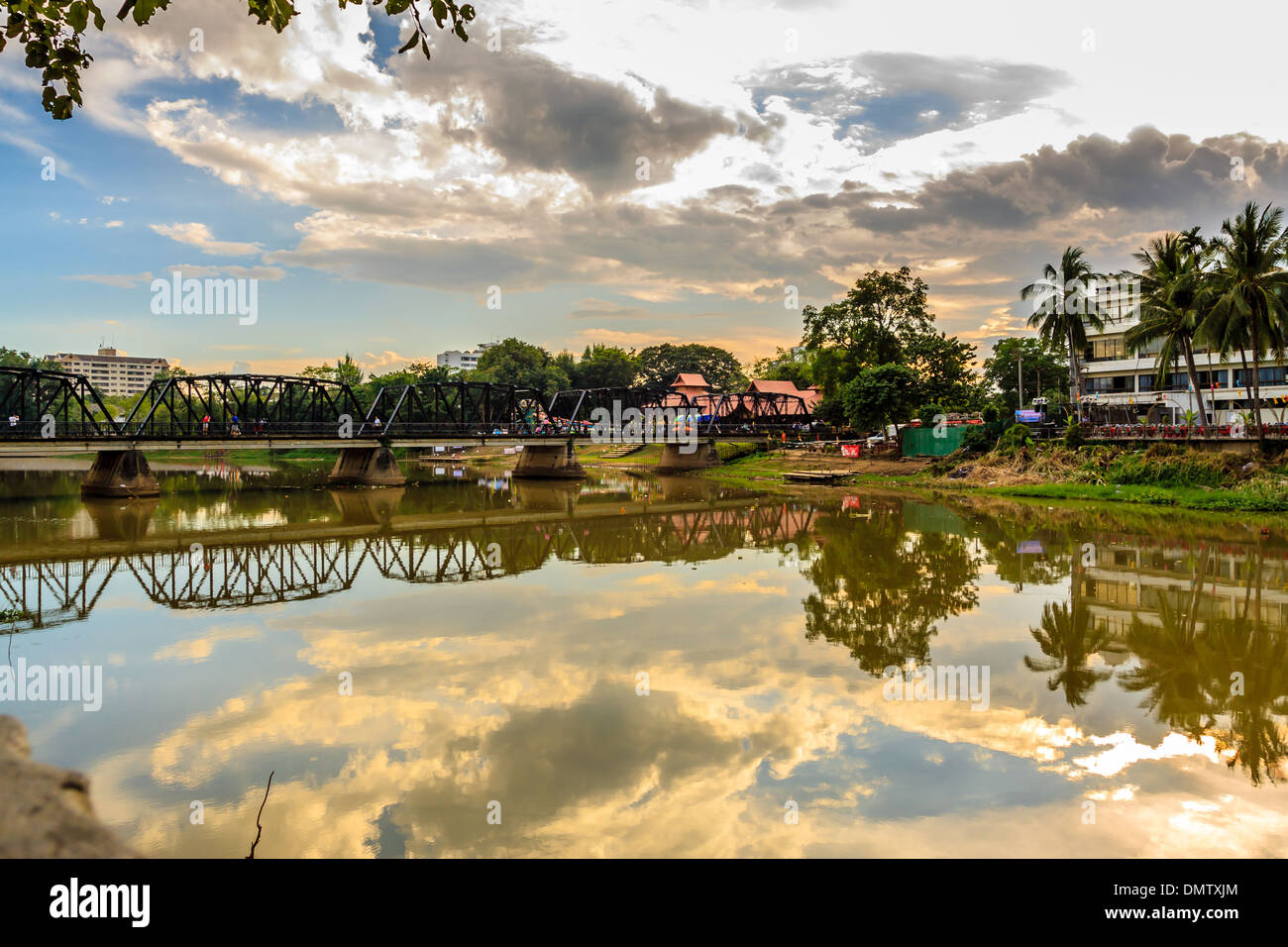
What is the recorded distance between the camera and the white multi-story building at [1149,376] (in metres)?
50.7

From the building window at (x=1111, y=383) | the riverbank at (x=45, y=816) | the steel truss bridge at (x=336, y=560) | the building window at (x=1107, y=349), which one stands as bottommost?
the steel truss bridge at (x=336, y=560)

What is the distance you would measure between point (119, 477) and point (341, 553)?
2728cm

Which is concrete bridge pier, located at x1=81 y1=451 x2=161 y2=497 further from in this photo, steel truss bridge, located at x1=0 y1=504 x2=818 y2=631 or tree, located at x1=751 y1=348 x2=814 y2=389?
tree, located at x1=751 y1=348 x2=814 y2=389

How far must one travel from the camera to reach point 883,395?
59.9m

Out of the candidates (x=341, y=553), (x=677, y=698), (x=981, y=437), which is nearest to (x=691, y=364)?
(x=981, y=437)

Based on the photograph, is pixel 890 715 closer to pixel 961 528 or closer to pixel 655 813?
pixel 655 813

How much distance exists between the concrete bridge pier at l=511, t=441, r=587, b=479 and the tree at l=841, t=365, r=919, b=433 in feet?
82.3

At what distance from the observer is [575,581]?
2155 centimetres

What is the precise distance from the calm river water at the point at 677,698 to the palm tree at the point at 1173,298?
20.0m

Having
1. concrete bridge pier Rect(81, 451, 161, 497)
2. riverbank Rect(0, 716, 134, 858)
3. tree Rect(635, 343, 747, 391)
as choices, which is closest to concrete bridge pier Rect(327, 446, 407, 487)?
concrete bridge pier Rect(81, 451, 161, 497)

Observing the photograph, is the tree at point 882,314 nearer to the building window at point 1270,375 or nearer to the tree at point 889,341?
the tree at point 889,341

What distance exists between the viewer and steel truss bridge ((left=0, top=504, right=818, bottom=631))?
19.6m

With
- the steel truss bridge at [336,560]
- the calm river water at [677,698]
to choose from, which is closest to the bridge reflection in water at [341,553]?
the steel truss bridge at [336,560]

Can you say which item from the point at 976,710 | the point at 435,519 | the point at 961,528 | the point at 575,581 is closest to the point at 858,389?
the point at 961,528
